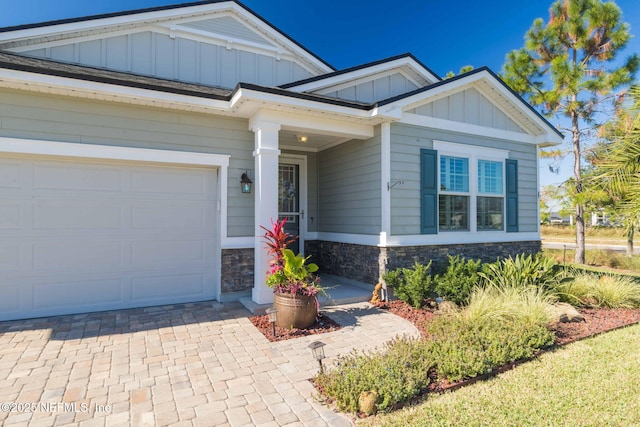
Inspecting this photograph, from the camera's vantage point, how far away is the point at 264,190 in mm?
5609

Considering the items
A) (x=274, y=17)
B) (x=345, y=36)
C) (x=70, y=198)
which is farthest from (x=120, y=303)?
(x=345, y=36)

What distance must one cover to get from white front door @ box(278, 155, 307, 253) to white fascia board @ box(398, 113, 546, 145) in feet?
8.72

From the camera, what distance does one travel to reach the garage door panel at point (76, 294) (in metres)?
5.00

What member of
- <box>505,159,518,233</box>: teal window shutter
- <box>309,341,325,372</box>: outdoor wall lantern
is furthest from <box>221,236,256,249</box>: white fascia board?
<box>505,159,518,233</box>: teal window shutter

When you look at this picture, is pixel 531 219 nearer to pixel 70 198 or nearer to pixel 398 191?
pixel 398 191

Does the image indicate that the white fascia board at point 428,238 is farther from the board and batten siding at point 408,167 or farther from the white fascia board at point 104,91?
the white fascia board at point 104,91

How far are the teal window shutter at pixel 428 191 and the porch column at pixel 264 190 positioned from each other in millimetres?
2831

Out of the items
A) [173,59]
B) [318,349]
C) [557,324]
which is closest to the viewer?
[318,349]

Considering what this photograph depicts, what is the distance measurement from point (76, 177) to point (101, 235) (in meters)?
0.93

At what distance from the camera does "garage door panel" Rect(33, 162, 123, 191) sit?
5004 millimetres

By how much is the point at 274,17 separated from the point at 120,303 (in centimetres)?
806

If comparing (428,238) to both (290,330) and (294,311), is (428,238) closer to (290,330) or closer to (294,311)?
(294,311)

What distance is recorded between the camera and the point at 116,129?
17.1ft

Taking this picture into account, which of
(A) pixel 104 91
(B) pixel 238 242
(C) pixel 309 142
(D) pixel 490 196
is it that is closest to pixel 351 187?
(C) pixel 309 142
